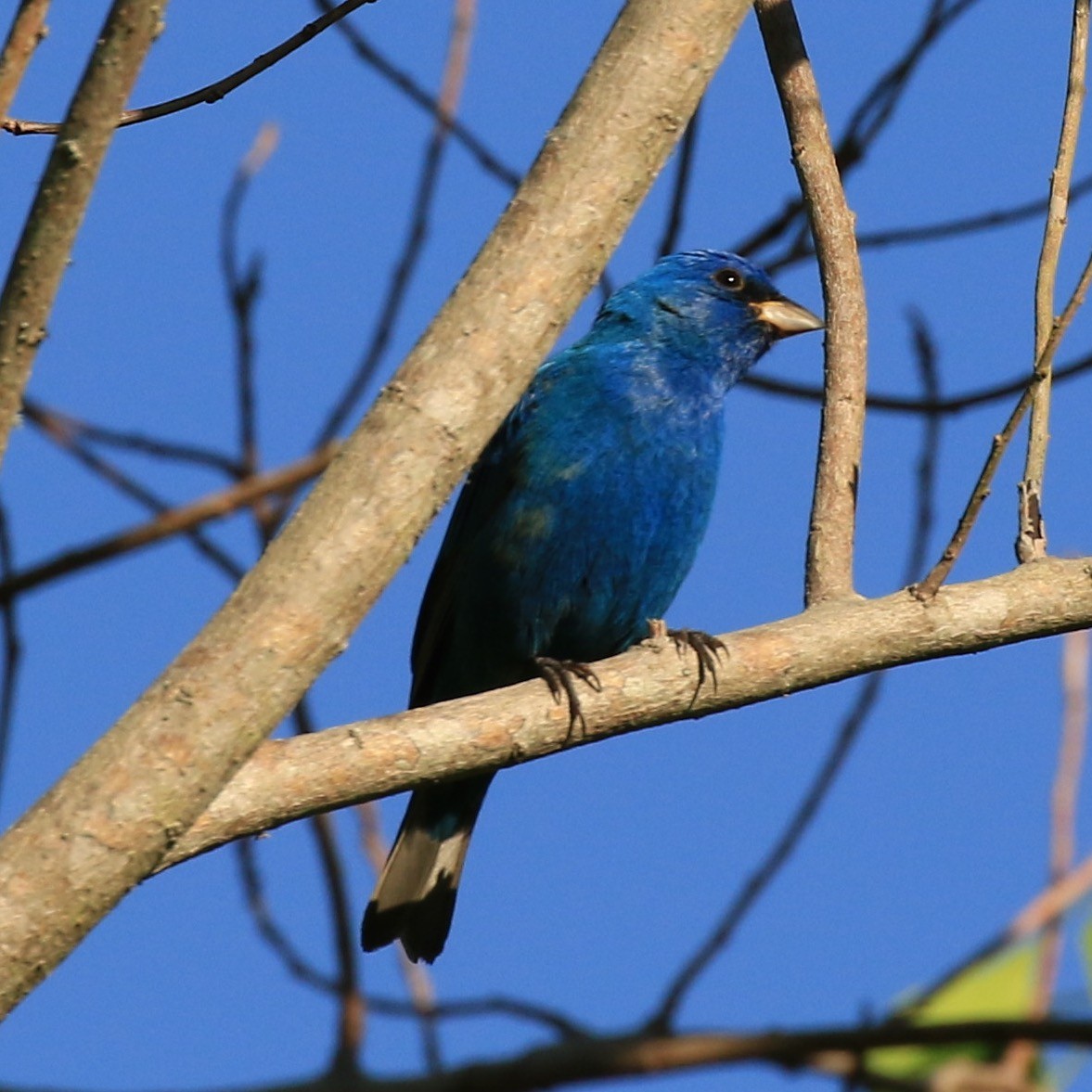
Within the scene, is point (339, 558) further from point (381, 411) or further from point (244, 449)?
point (244, 449)

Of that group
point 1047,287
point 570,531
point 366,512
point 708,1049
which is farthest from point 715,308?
point 708,1049

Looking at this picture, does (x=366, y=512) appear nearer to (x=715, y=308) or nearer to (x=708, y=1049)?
(x=708, y=1049)

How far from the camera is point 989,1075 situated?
7.93 feet

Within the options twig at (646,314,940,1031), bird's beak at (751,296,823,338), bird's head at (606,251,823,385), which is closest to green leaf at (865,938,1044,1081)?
twig at (646,314,940,1031)

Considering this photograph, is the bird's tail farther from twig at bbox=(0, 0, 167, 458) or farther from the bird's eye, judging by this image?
twig at bbox=(0, 0, 167, 458)

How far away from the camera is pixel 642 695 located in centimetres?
354

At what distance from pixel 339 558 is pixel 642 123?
3.29ft

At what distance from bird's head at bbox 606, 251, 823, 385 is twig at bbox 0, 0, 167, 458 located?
4034 mm

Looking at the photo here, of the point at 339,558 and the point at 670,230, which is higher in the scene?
Result: the point at 670,230

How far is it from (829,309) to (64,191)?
239cm

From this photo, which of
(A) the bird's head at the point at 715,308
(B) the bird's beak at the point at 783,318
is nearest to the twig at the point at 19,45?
(A) the bird's head at the point at 715,308

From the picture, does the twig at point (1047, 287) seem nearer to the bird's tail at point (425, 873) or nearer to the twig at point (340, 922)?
the twig at point (340, 922)

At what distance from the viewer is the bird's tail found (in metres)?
5.65

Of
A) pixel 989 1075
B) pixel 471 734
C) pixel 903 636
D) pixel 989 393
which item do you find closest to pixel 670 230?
pixel 989 393
